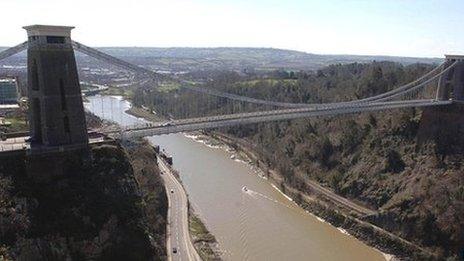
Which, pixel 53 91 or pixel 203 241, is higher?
pixel 53 91

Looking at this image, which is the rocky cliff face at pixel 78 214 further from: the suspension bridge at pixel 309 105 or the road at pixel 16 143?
the suspension bridge at pixel 309 105

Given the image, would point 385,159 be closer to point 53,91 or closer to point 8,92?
point 53,91

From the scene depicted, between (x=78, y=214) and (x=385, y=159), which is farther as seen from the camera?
(x=385, y=159)

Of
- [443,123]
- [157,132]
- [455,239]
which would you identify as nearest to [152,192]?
[157,132]

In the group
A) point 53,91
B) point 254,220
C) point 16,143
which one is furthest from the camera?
point 254,220

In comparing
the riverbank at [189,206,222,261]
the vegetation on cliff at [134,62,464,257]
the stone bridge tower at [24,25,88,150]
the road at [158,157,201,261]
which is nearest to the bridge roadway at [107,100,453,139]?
the vegetation on cliff at [134,62,464,257]

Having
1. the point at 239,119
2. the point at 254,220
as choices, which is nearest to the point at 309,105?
the point at 239,119
